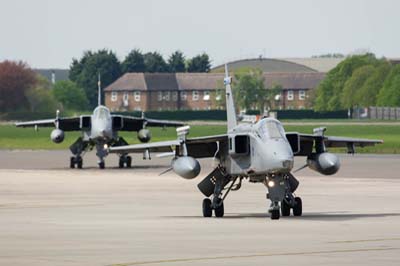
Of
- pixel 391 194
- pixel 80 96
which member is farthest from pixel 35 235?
pixel 80 96

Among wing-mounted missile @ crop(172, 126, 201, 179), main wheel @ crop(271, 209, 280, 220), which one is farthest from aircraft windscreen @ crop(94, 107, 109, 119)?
main wheel @ crop(271, 209, 280, 220)

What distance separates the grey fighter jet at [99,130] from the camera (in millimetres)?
72125

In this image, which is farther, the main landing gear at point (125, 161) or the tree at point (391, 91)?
the tree at point (391, 91)

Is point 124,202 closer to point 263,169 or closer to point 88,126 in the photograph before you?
point 263,169

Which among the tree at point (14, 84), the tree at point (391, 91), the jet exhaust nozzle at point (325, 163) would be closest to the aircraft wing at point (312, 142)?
the jet exhaust nozzle at point (325, 163)

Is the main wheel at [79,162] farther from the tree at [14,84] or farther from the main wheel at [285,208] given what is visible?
the tree at [14,84]

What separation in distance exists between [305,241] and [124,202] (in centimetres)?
1602

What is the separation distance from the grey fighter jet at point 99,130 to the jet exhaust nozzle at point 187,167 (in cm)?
3538

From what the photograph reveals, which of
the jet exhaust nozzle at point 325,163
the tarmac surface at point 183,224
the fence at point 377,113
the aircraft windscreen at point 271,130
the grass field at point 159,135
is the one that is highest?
the aircraft windscreen at point 271,130

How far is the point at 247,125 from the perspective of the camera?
36938 millimetres

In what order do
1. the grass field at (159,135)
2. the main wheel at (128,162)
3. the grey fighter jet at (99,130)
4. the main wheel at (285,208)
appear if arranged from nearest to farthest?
the main wheel at (285,208) → the grey fighter jet at (99,130) → the main wheel at (128,162) → the grass field at (159,135)

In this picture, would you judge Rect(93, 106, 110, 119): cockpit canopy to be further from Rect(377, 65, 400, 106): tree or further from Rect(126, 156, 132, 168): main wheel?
Rect(377, 65, 400, 106): tree

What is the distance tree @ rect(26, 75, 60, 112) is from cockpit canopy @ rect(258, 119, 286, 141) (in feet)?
336

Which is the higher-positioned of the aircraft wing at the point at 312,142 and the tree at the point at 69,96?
the aircraft wing at the point at 312,142
